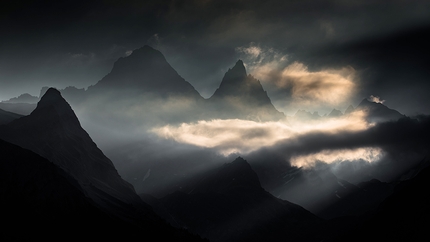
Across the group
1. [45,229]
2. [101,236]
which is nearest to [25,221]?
[45,229]

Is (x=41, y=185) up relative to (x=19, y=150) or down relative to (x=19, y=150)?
down

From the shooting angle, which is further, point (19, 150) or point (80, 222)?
point (19, 150)

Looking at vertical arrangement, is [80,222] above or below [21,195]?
below

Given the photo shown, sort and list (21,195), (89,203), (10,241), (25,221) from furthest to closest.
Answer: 1. (89,203)
2. (21,195)
3. (25,221)
4. (10,241)

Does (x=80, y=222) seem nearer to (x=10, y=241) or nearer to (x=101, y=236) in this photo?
(x=101, y=236)

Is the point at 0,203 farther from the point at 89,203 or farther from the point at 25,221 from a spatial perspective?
the point at 89,203

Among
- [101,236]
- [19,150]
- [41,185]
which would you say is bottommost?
[101,236]

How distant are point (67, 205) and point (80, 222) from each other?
12649 mm

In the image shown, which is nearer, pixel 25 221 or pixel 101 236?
pixel 25 221

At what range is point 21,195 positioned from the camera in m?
172

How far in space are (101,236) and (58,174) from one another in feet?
154

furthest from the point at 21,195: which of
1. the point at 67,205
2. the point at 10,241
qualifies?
the point at 10,241

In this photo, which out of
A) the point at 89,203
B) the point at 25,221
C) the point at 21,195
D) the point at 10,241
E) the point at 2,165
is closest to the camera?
the point at 10,241

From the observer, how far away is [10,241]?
466 ft
